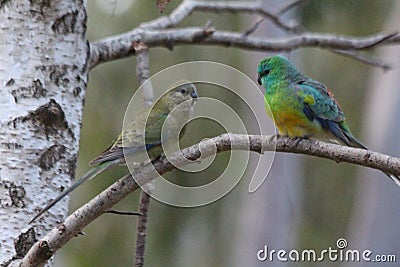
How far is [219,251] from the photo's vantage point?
707 centimetres

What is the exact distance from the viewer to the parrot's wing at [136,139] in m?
2.05

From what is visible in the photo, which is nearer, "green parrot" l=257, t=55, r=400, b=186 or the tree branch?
the tree branch

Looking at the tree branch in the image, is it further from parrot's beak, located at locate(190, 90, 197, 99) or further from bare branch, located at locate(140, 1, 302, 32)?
bare branch, located at locate(140, 1, 302, 32)

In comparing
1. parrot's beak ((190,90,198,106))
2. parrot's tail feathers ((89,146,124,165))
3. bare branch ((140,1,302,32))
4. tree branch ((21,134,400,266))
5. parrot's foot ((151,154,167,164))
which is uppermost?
A: bare branch ((140,1,302,32))

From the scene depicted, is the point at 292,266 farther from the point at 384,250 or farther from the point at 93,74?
the point at 93,74

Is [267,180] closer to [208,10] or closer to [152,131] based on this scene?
[208,10]

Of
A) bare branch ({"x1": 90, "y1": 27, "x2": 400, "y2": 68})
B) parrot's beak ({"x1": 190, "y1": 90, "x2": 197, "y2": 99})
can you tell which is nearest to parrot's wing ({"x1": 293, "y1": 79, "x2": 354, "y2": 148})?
bare branch ({"x1": 90, "y1": 27, "x2": 400, "y2": 68})

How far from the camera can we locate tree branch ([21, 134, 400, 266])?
167 cm

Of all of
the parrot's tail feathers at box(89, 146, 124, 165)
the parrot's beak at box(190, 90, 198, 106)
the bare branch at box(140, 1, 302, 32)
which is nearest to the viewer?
the parrot's tail feathers at box(89, 146, 124, 165)

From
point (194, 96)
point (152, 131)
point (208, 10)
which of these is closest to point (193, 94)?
point (194, 96)

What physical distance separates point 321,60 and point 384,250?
2.76 meters

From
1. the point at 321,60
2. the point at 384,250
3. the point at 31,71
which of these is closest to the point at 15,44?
the point at 31,71

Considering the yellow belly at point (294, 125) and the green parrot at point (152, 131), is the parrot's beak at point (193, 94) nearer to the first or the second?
the green parrot at point (152, 131)

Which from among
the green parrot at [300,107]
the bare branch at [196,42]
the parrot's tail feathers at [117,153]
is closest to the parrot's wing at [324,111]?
the green parrot at [300,107]
